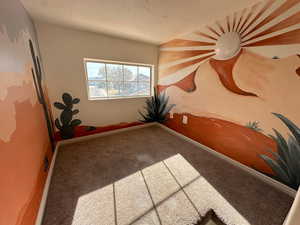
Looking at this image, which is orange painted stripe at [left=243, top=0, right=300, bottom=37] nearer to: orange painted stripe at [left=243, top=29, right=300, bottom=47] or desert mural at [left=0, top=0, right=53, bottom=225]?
orange painted stripe at [left=243, top=29, right=300, bottom=47]

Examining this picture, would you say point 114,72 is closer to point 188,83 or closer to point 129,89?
point 129,89

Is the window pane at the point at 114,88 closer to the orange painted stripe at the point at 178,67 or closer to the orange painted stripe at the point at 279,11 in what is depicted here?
the orange painted stripe at the point at 178,67

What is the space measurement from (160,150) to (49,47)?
2580 mm

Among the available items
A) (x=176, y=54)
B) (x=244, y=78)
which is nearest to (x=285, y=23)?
(x=244, y=78)

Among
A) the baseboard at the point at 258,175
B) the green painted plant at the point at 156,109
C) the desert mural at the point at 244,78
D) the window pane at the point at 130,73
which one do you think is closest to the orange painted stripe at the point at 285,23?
the desert mural at the point at 244,78

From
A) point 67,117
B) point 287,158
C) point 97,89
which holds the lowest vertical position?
point 287,158

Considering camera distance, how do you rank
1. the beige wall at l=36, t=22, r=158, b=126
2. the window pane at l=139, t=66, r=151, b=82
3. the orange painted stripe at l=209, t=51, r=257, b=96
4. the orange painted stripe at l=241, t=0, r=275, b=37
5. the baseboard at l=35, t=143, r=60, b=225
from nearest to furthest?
1. the baseboard at l=35, t=143, r=60, b=225
2. the orange painted stripe at l=241, t=0, r=275, b=37
3. the orange painted stripe at l=209, t=51, r=257, b=96
4. the beige wall at l=36, t=22, r=158, b=126
5. the window pane at l=139, t=66, r=151, b=82

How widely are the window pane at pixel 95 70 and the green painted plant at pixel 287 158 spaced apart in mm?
2890

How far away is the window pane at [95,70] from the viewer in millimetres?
2305

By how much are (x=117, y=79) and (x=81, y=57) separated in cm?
79

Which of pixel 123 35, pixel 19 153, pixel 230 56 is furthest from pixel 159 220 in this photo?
pixel 123 35

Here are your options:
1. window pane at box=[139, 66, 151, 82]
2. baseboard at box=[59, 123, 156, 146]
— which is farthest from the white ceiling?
baseboard at box=[59, 123, 156, 146]

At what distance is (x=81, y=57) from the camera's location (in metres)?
2.12

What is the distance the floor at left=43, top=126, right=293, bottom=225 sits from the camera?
104 cm
